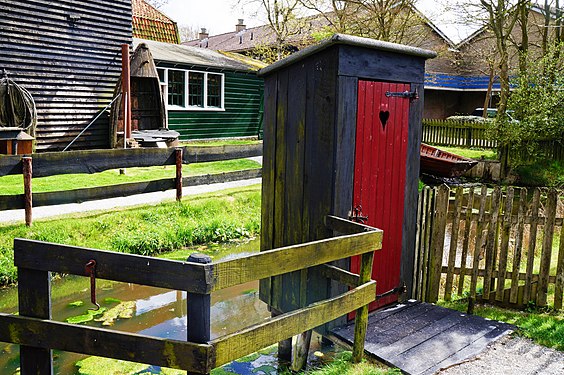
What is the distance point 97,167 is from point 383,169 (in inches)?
232

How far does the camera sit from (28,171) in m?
8.22

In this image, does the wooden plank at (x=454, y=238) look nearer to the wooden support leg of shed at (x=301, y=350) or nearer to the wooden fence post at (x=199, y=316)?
the wooden support leg of shed at (x=301, y=350)

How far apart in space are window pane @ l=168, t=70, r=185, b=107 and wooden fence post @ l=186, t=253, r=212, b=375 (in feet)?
57.8

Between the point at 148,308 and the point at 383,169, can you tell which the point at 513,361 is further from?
the point at 148,308

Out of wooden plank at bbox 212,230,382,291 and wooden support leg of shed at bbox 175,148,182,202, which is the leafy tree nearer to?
wooden support leg of shed at bbox 175,148,182,202

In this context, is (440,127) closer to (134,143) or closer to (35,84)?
(134,143)

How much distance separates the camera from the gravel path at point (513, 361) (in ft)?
13.4

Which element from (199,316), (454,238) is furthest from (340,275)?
(199,316)

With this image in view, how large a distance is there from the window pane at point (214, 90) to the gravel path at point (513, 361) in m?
18.4

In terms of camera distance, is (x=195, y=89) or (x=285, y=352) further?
(x=195, y=89)

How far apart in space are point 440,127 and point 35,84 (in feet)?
60.4

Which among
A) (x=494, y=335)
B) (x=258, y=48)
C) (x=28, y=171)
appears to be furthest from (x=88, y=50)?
(x=258, y=48)

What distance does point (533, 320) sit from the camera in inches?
206

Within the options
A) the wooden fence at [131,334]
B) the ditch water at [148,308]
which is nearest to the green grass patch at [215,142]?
the ditch water at [148,308]
